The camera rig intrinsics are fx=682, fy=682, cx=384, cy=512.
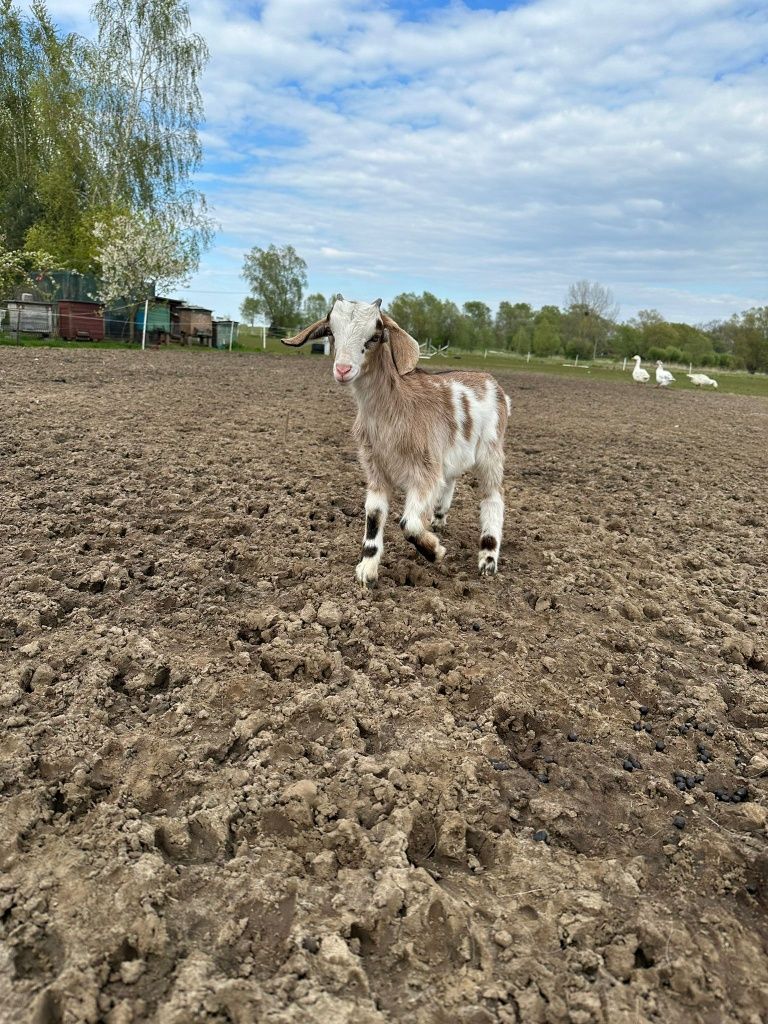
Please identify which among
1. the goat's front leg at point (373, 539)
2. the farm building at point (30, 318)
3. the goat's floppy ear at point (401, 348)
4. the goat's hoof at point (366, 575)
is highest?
the farm building at point (30, 318)

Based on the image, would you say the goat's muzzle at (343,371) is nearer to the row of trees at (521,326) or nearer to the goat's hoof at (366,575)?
the goat's hoof at (366,575)

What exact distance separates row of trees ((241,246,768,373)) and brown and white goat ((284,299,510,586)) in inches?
2243

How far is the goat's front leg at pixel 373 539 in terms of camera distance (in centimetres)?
508

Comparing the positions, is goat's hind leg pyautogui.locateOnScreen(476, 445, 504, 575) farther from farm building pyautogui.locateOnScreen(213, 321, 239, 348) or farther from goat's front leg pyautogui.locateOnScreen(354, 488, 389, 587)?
farm building pyautogui.locateOnScreen(213, 321, 239, 348)

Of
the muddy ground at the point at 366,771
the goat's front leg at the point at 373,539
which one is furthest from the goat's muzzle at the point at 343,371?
the muddy ground at the point at 366,771

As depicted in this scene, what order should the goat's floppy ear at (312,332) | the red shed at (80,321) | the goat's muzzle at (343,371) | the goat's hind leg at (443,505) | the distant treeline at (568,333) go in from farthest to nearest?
the distant treeline at (568,333), the red shed at (80,321), the goat's hind leg at (443,505), the goat's floppy ear at (312,332), the goat's muzzle at (343,371)

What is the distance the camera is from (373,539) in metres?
5.20

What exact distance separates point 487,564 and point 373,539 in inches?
41.0

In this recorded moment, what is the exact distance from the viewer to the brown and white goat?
504 cm

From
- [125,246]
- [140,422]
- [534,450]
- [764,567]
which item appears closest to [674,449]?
[534,450]

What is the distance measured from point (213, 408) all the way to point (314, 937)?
11.6 m

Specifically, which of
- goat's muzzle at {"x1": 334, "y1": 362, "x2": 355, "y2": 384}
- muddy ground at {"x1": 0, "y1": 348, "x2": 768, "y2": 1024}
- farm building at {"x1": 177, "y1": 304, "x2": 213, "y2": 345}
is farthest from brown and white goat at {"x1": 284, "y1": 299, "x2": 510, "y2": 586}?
farm building at {"x1": 177, "y1": 304, "x2": 213, "y2": 345}

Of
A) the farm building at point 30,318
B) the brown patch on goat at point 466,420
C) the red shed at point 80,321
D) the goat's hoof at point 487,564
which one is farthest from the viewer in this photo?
the red shed at point 80,321

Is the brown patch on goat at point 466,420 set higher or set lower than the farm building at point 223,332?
lower
